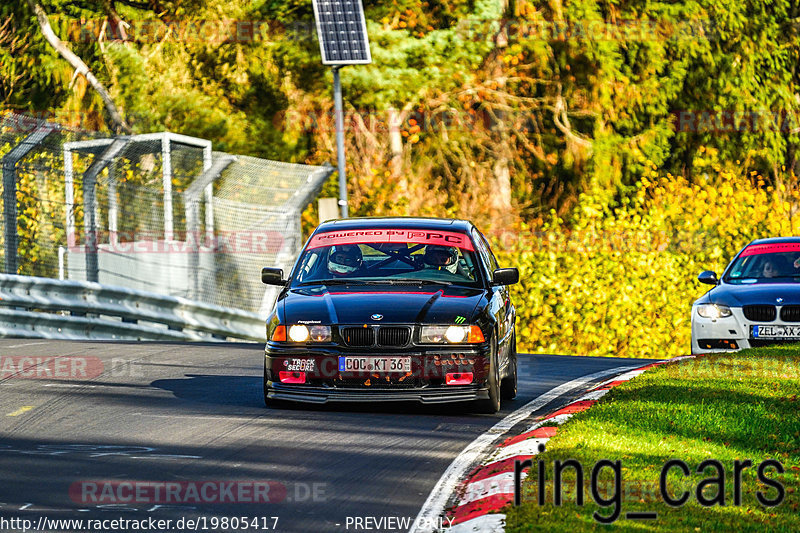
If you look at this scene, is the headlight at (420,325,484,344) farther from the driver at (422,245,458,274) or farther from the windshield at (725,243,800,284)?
the windshield at (725,243,800,284)

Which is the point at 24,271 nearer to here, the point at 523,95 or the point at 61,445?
the point at 61,445

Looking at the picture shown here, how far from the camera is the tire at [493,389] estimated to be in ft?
34.7

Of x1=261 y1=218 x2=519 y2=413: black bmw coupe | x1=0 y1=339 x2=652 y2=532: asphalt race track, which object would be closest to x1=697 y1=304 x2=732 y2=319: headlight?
x1=0 y1=339 x2=652 y2=532: asphalt race track

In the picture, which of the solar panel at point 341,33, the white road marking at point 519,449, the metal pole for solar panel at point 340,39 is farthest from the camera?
the solar panel at point 341,33

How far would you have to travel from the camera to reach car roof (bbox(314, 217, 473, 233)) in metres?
12.0

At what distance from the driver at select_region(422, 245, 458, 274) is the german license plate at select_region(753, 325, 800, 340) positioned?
243 inches

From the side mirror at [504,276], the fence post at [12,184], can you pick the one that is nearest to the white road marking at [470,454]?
the side mirror at [504,276]

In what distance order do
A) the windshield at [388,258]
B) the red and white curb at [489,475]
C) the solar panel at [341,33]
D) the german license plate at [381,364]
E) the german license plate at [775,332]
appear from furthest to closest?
the solar panel at [341,33] < the german license plate at [775,332] < the windshield at [388,258] < the german license plate at [381,364] < the red and white curb at [489,475]

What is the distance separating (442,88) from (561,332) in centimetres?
898

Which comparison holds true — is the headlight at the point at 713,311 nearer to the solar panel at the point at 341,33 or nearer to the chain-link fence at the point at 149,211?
the chain-link fence at the point at 149,211

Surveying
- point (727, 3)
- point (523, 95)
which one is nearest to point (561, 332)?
point (523, 95)

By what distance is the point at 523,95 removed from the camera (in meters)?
38.6

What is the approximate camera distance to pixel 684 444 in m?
9.05

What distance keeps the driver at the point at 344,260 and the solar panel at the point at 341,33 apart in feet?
33.5
